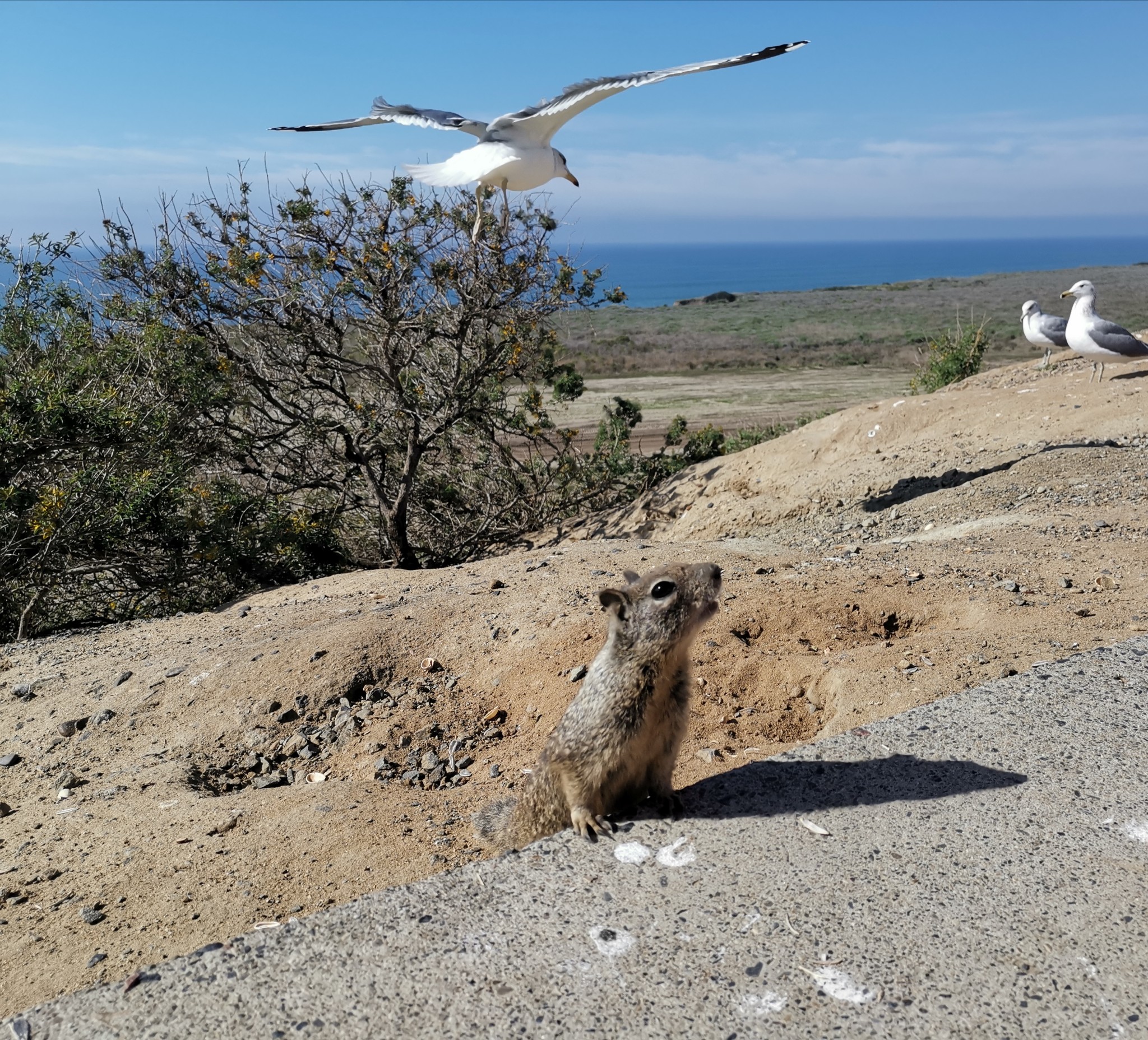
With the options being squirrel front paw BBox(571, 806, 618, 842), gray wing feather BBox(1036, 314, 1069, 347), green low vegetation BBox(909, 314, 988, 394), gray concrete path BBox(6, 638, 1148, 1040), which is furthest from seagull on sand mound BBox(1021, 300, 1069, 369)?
squirrel front paw BBox(571, 806, 618, 842)

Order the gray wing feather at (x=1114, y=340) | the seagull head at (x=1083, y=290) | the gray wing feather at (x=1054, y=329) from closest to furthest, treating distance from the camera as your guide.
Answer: the gray wing feather at (x=1114, y=340) → the seagull head at (x=1083, y=290) → the gray wing feather at (x=1054, y=329)

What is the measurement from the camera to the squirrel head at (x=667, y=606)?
3420 mm

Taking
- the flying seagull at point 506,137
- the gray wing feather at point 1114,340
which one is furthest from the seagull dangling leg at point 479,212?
the gray wing feather at point 1114,340

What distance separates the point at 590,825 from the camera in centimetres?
334

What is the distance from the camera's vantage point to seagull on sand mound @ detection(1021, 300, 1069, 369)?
13.1 m

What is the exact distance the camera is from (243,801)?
480 cm

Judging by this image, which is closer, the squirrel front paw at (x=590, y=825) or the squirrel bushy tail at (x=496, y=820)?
the squirrel front paw at (x=590, y=825)

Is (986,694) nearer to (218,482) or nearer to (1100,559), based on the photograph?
(1100,559)

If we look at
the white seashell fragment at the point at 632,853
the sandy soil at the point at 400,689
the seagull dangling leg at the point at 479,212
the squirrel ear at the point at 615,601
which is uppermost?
the seagull dangling leg at the point at 479,212

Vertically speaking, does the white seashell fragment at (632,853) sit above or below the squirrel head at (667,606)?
below

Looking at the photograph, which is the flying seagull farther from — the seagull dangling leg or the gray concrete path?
the gray concrete path

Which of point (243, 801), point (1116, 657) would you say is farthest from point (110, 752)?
point (1116, 657)

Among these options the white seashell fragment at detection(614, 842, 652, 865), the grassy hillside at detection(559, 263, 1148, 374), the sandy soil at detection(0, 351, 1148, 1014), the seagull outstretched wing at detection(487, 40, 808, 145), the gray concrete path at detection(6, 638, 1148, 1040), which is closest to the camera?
the gray concrete path at detection(6, 638, 1148, 1040)

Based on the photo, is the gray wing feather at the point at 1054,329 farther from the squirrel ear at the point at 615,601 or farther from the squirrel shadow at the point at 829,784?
the squirrel ear at the point at 615,601
